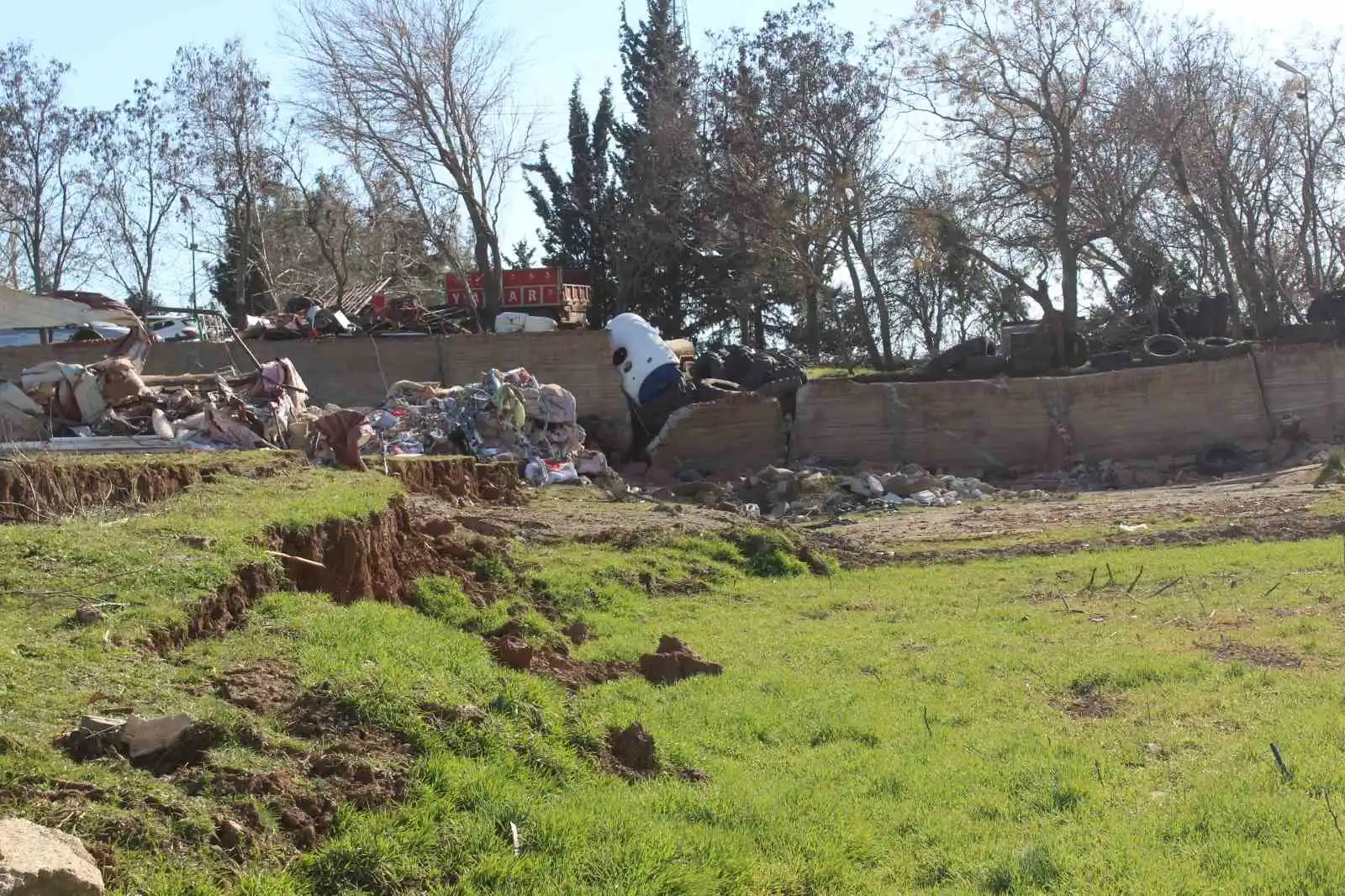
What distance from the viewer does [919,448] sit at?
2830 cm

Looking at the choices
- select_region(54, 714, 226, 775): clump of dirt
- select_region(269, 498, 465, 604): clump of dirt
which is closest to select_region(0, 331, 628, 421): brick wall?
select_region(269, 498, 465, 604): clump of dirt

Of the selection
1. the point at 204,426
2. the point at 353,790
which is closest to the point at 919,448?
the point at 204,426

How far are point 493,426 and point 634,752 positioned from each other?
1607 centimetres

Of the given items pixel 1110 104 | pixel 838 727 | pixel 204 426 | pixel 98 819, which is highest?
pixel 1110 104

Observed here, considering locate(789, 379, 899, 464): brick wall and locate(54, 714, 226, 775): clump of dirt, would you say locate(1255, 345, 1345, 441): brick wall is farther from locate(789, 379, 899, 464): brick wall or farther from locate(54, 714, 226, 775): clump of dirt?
locate(54, 714, 226, 775): clump of dirt

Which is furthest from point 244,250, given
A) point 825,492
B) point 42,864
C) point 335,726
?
point 42,864

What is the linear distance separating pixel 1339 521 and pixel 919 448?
11345 millimetres

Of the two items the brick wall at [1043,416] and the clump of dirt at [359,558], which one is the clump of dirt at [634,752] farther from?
the brick wall at [1043,416]

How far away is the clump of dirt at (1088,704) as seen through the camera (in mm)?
8180

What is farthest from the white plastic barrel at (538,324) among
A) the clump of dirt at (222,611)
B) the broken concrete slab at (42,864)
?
the broken concrete slab at (42,864)

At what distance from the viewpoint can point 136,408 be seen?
1909cm

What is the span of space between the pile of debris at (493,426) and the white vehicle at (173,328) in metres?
13.2

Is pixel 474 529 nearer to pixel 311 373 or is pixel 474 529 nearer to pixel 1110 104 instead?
pixel 311 373

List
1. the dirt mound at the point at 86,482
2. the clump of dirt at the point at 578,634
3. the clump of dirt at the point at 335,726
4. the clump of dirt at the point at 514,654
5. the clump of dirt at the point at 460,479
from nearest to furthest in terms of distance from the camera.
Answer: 1. the clump of dirt at the point at 335,726
2. the clump of dirt at the point at 514,654
3. the dirt mound at the point at 86,482
4. the clump of dirt at the point at 578,634
5. the clump of dirt at the point at 460,479
